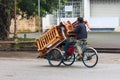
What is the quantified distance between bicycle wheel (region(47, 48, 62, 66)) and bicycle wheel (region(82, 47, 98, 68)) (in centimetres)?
96

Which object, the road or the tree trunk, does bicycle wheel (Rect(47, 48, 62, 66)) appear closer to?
the road

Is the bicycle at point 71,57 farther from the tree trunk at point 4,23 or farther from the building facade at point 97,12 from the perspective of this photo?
the building facade at point 97,12

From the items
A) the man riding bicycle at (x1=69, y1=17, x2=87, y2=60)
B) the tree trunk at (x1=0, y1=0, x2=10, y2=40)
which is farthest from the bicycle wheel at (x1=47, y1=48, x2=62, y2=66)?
the tree trunk at (x1=0, y1=0, x2=10, y2=40)

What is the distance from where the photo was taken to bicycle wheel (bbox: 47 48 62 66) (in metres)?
17.5

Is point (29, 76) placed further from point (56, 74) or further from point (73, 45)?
point (73, 45)

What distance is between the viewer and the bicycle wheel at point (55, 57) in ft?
57.5

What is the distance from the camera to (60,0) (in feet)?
102

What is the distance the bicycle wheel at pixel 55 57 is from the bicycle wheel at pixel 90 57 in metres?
0.96

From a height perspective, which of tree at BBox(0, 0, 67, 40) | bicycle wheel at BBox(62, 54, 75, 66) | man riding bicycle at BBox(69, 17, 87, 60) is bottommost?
bicycle wheel at BBox(62, 54, 75, 66)

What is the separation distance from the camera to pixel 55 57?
1759 centimetres

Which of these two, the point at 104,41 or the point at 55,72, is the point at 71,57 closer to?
the point at 55,72

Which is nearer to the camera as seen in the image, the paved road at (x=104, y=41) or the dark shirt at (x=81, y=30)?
the dark shirt at (x=81, y=30)

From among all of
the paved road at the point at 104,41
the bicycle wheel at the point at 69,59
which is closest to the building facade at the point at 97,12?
the paved road at the point at 104,41

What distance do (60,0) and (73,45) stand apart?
46.1 ft
